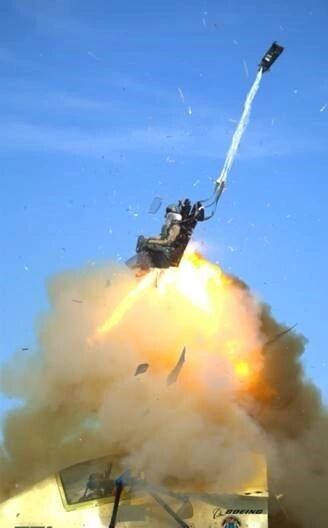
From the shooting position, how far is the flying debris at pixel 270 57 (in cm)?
1895

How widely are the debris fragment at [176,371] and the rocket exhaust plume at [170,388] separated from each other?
77 millimetres

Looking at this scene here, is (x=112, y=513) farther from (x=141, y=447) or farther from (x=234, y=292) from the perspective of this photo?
(x=234, y=292)

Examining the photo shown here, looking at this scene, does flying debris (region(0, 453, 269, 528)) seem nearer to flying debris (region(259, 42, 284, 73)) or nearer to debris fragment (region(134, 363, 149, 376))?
debris fragment (region(134, 363, 149, 376))

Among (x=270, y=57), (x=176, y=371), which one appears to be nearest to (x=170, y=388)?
(x=176, y=371)

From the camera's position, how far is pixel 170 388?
65.6 ft

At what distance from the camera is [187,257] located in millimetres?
21953

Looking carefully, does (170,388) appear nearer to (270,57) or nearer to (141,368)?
(141,368)

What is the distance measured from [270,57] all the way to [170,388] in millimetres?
8628

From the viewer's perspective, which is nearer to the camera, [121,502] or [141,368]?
[121,502]

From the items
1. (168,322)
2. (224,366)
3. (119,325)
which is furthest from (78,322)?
(224,366)

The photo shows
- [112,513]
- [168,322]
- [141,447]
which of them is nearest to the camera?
[112,513]

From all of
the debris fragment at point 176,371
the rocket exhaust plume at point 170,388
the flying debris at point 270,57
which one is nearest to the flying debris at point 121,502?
the rocket exhaust plume at point 170,388

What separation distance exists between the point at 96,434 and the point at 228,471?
3888 millimetres

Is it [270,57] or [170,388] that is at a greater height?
[270,57]
